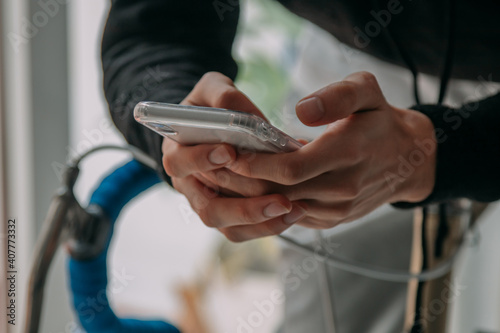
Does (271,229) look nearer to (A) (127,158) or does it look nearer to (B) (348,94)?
(B) (348,94)

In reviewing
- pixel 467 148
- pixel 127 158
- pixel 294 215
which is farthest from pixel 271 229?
pixel 127 158

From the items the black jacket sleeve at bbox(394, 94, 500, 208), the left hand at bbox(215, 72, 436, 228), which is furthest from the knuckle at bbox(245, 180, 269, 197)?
the black jacket sleeve at bbox(394, 94, 500, 208)

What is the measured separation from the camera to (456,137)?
0.31m

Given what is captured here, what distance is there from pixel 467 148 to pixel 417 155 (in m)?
0.03

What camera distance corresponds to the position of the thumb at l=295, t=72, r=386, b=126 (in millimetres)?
253

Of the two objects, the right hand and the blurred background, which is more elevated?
the right hand

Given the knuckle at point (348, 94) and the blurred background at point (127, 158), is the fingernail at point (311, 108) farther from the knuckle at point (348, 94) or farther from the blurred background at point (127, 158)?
the blurred background at point (127, 158)

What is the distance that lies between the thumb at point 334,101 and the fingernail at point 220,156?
0.13 ft

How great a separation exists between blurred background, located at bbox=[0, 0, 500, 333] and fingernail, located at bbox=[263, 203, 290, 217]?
0.56 feet

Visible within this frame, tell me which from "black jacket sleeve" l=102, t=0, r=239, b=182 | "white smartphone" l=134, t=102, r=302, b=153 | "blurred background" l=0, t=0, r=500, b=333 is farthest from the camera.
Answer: "blurred background" l=0, t=0, r=500, b=333

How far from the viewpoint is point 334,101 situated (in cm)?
25

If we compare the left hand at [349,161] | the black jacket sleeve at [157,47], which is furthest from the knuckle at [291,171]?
the black jacket sleeve at [157,47]

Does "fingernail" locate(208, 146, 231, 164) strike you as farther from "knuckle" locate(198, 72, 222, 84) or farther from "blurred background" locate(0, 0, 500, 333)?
"blurred background" locate(0, 0, 500, 333)

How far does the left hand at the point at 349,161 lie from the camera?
10.1 inches
